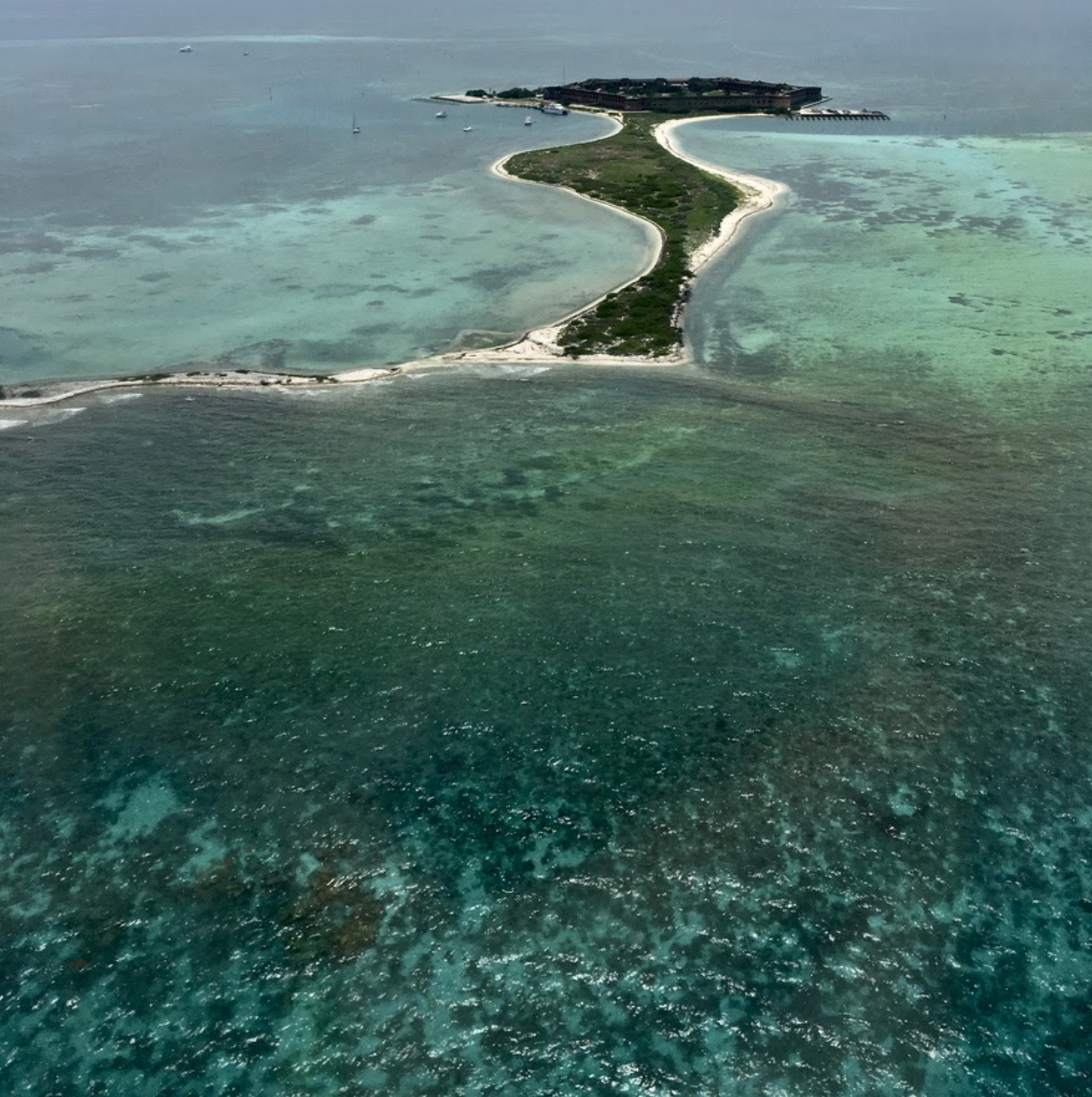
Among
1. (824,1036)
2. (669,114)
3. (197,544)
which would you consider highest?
(669,114)

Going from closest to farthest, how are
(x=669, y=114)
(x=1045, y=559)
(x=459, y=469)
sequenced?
(x=1045, y=559) → (x=459, y=469) → (x=669, y=114)

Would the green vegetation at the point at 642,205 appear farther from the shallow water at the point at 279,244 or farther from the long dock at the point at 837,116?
the long dock at the point at 837,116

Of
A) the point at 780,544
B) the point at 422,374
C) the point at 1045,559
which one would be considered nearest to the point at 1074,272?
the point at 1045,559

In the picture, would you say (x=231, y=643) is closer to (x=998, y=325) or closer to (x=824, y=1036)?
(x=824, y=1036)

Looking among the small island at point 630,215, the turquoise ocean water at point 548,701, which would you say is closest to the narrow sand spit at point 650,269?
the small island at point 630,215

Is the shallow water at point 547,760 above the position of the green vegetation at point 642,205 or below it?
below

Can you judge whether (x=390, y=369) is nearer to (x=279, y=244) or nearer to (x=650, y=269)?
(x=650, y=269)
